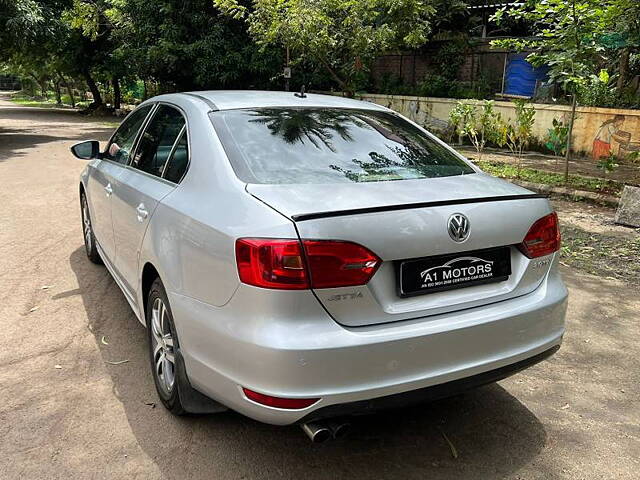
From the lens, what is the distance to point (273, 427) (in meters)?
2.87

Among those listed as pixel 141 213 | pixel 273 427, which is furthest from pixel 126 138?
pixel 273 427

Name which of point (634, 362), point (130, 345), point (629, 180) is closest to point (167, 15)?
point (629, 180)

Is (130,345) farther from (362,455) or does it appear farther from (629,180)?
(629,180)

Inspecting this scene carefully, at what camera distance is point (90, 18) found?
67.6 feet

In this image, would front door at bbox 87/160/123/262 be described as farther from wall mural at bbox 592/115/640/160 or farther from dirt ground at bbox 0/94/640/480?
wall mural at bbox 592/115/640/160

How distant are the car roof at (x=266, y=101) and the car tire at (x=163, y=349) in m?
1.09

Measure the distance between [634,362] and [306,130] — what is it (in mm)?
2601

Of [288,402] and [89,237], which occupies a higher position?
[288,402]

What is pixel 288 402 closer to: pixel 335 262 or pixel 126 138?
pixel 335 262

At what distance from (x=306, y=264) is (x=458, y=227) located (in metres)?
0.68

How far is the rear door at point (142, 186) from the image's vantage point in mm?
3135

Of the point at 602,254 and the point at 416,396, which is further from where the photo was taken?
the point at 602,254

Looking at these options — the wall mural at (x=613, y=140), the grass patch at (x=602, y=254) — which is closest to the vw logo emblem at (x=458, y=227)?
the grass patch at (x=602, y=254)

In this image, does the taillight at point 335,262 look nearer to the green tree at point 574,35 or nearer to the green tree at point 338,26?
the green tree at point 574,35
